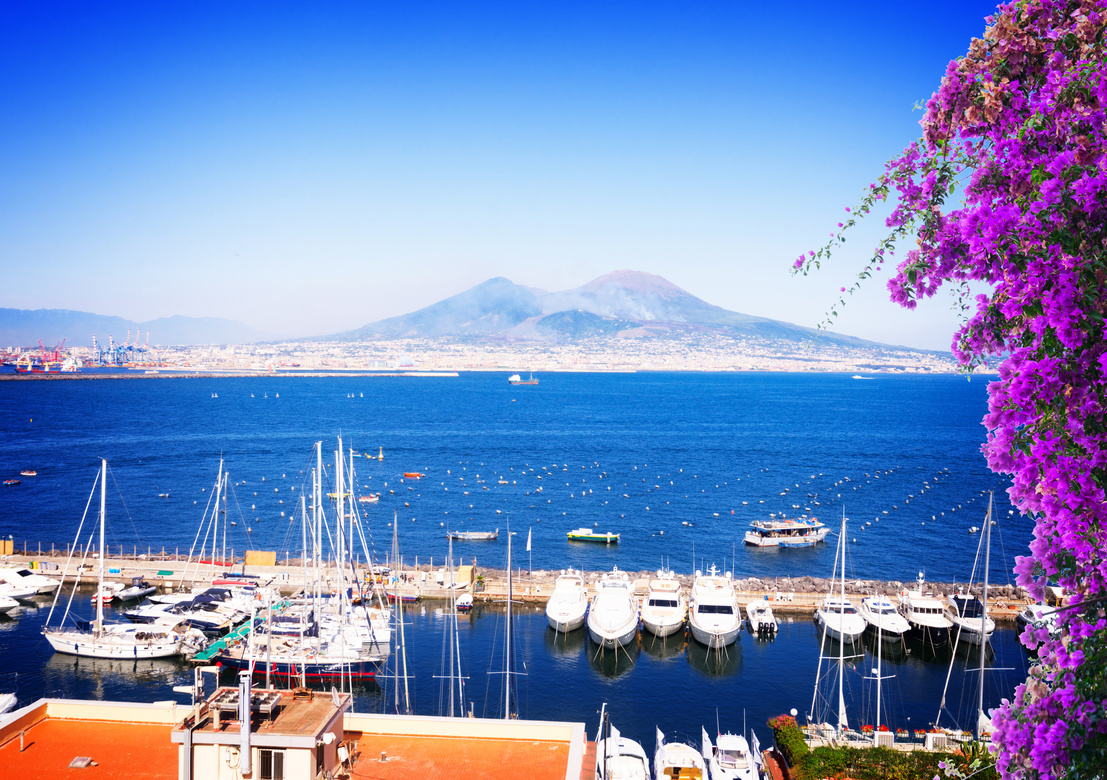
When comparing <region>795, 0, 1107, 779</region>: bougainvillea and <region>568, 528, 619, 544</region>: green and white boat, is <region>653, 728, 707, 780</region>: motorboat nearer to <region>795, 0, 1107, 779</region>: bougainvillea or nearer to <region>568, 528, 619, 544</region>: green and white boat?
<region>795, 0, 1107, 779</region>: bougainvillea

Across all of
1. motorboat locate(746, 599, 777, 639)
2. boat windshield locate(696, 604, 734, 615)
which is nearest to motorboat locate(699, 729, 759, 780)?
boat windshield locate(696, 604, 734, 615)

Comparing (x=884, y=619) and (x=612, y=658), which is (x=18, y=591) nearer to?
(x=612, y=658)

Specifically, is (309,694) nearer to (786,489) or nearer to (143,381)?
(786,489)

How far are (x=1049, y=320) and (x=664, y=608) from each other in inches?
1104

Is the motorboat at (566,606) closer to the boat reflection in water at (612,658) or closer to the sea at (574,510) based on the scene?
the sea at (574,510)

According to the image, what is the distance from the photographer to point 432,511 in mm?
52906

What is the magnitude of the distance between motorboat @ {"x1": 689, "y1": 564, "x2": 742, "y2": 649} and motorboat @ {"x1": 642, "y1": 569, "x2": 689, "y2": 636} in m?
0.58

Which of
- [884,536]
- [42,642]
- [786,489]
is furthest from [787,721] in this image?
[786,489]

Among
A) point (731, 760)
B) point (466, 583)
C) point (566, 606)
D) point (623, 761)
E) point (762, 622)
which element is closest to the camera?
point (623, 761)

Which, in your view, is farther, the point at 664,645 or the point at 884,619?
the point at 884,619

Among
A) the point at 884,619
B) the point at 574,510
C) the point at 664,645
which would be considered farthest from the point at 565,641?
the point at 574,510

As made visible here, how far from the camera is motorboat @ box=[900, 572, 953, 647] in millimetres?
29406

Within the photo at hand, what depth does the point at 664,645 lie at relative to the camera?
2900cm

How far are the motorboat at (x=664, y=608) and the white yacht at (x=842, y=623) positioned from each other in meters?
5.14
